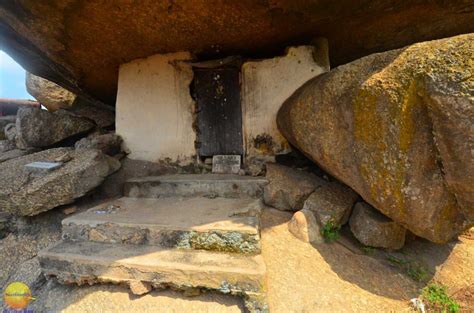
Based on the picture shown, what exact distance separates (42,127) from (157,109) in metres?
2.08


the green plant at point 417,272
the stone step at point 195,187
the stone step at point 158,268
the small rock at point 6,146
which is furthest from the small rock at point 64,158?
the green plant at point 417,272

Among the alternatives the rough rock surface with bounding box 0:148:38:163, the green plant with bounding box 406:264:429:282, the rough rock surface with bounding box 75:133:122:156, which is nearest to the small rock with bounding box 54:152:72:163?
the rough rock surface with bounding box 75:133:122:156

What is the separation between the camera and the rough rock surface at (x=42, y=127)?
4.38 meters

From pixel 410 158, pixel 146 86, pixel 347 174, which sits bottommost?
pixel 347 174

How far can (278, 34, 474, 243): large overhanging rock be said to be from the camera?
6.18 ft

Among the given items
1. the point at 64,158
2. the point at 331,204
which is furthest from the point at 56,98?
the point at 331,204

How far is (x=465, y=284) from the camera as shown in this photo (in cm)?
263

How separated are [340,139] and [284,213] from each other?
47.2 inches

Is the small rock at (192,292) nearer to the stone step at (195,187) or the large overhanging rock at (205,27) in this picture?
the stone step at (195,187)

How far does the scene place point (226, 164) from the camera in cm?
447

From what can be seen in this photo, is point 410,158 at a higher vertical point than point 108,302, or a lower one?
higher

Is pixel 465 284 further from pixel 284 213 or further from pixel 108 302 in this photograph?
pixel 108 302

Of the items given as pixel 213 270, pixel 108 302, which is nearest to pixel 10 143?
pixel 108 302

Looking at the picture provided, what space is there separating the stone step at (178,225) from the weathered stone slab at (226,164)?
1060mm
